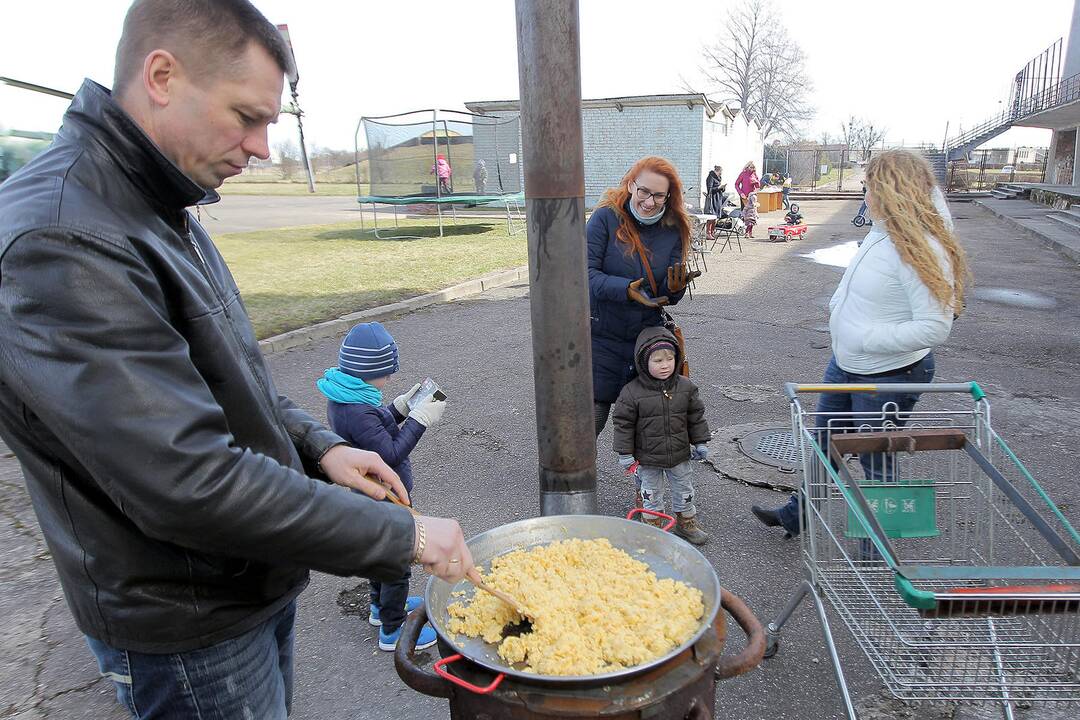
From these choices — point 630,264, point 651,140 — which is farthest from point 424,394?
point 651,140

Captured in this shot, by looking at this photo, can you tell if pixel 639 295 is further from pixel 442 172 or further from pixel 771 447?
pixel 442 172

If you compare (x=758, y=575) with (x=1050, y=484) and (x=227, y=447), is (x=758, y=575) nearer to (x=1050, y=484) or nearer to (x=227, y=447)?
(x=1050, y=484)

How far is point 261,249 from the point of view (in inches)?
620

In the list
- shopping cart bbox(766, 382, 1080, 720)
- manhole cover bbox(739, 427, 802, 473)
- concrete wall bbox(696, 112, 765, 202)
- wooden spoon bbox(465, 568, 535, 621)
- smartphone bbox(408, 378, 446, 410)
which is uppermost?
concrete wall bbox(696, 112, 765, 202)

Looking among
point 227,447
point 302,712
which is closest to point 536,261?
point 227,447

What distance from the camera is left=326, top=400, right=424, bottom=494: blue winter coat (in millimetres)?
3086

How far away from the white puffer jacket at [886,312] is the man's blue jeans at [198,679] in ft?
10.1

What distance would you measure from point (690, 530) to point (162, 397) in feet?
11.2

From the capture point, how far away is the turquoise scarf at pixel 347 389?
3107mm

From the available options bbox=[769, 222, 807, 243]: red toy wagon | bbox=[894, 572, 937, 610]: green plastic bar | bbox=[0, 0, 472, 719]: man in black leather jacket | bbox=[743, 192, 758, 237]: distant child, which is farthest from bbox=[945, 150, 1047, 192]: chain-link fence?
bbox=[0, 0, 472, 719]: man in black leather jacket

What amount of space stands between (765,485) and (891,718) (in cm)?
199

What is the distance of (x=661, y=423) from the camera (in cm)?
395

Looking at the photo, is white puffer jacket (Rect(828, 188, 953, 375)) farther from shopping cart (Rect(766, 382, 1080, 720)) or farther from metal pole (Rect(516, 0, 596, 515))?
metal pole (Rect(516, 0, 596, 515))

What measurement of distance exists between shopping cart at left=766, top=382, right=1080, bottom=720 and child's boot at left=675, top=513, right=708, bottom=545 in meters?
0.91
